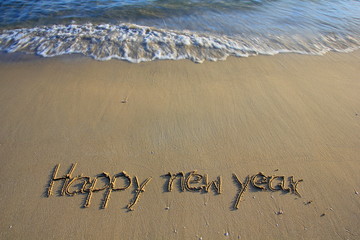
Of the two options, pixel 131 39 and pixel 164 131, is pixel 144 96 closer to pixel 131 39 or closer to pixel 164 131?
pixel 164 131

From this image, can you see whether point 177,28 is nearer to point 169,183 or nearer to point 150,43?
point 150,43

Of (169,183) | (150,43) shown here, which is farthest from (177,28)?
(169,183)

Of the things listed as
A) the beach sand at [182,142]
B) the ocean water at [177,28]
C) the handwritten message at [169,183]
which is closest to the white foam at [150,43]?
the ocean water at [177,28]

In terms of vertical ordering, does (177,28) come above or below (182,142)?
above

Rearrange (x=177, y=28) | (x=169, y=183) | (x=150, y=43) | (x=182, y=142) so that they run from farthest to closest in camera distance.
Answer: (x=177, y=28), (x=150, y=43), (x=182, y=142), (x=169, y=183)

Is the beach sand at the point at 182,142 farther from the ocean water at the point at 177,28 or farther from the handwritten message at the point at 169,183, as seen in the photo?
the ocean water at the point at 177,28

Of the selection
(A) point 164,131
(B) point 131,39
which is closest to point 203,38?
(B) point 131,39

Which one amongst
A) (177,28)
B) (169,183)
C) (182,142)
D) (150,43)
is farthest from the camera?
(177,28)
